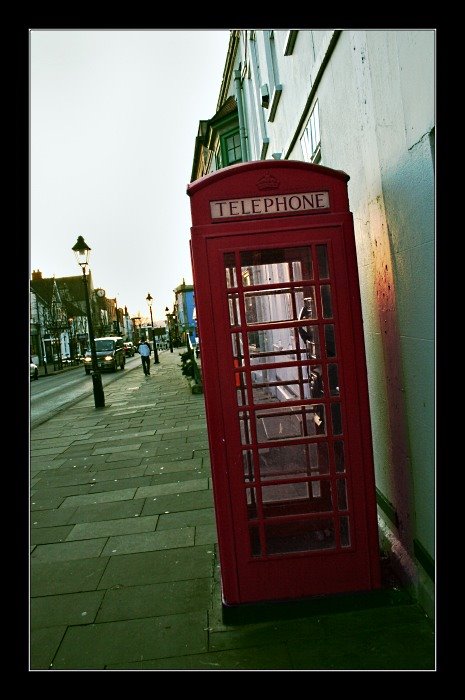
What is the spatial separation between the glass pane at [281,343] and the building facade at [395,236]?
0.54 meters

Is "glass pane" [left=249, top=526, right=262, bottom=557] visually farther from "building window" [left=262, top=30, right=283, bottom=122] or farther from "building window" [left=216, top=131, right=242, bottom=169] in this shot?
"building window" [left=216, top=131, right=242, bottom=169]

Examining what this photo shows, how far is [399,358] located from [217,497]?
1.50m

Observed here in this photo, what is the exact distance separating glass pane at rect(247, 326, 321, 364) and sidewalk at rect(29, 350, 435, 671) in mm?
1614

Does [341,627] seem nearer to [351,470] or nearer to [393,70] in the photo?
[351,470]

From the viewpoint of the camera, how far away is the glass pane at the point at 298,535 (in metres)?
3.53

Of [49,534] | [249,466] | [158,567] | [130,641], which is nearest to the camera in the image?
[130,641]

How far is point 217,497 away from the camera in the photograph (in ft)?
10.3

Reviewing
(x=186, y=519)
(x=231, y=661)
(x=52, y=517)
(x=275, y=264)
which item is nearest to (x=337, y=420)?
(x=275, y=264)

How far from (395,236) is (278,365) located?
1138 millimetres

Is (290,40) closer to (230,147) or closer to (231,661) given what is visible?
(231,661)

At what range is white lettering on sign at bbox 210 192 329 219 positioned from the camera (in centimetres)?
305

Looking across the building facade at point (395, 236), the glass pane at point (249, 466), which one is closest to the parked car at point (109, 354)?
the building facade at point (395, 236)

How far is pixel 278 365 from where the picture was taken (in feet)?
9.95

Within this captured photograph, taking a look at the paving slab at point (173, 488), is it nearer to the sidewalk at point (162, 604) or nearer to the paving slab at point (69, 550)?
the sidewalk at point (162, 604)
